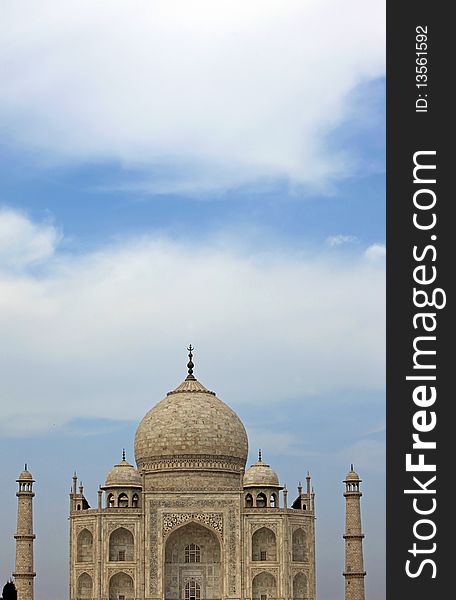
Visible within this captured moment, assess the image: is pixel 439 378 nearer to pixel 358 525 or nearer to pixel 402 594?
pixel 402 594

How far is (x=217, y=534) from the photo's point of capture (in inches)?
1640

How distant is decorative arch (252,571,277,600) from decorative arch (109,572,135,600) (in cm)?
412

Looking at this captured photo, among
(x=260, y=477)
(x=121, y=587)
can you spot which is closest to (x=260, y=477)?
(x=260, y=477)

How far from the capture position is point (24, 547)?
42469mm

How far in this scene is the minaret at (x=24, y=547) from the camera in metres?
42.2

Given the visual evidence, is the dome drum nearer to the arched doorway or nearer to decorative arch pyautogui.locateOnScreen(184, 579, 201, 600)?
decorative arch pyautogui.locateOnScreen(184, 579, 201, 600)

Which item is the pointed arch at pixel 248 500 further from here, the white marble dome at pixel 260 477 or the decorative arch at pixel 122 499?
the decorative arch at pixel 122 499

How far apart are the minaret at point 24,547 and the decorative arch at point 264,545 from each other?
7.69m

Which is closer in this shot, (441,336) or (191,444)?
(441,336)

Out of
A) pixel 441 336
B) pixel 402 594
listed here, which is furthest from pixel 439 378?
pixel 402 594

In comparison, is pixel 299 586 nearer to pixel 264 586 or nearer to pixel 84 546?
pixel 264 586

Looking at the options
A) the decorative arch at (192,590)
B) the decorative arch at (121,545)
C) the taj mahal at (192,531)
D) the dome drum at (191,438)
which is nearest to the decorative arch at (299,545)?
the taj mahal at (192,531)

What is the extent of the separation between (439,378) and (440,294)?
4.25 ft

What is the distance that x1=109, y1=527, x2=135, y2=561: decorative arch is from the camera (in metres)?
41.6
